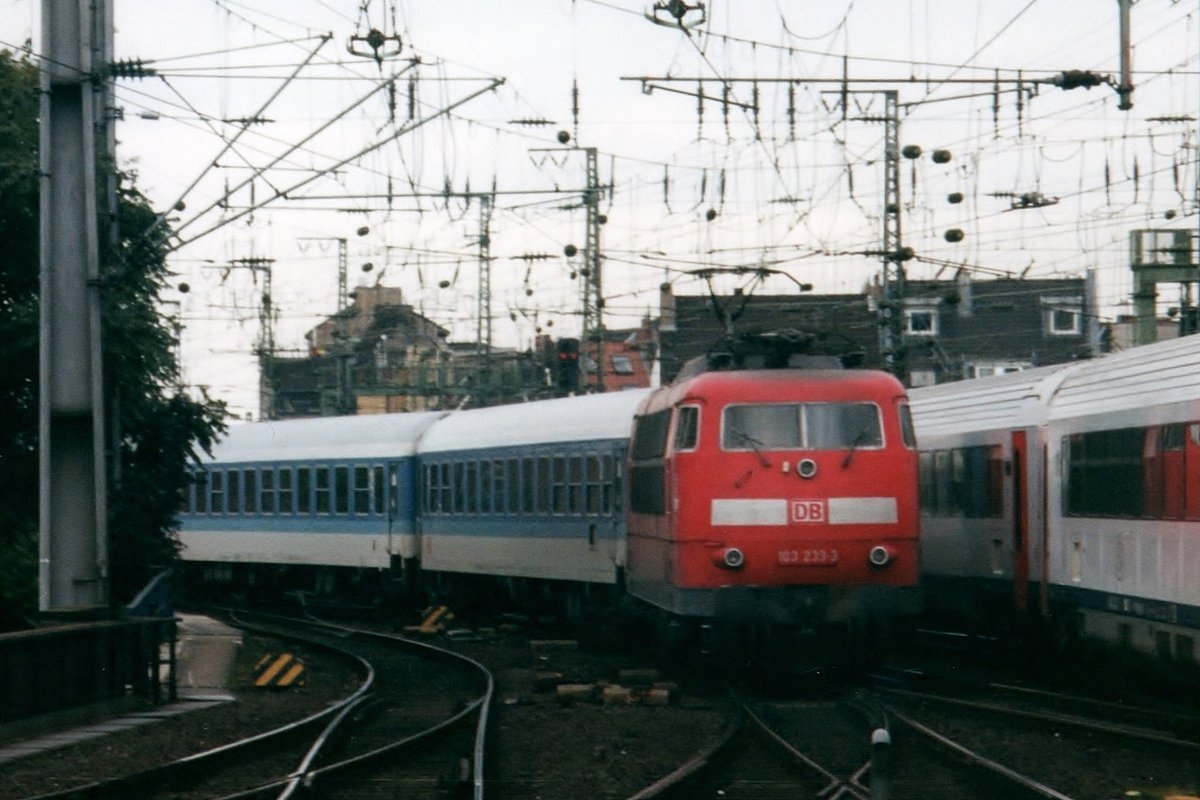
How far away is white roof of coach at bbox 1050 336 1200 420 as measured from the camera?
16.7 meters

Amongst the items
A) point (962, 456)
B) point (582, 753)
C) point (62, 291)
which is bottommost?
point (582, 753)

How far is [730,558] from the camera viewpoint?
19.3 metres

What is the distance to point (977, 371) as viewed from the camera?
72.6m

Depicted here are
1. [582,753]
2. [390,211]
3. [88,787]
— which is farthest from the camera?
[390,211]

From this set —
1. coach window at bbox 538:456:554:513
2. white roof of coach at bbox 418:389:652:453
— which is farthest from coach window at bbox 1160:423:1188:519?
coach window at bbox 538:456:554:513

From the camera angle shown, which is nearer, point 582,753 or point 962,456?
point 582,753

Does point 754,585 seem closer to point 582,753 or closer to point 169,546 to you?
point 582,753

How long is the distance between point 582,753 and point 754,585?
392cm

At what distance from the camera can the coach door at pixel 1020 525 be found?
74.1ft

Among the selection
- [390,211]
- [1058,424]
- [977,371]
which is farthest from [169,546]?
[977,371]

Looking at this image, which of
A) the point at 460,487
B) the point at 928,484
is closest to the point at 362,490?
the point at 460,487

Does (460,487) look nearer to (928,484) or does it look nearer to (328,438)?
(328,438)

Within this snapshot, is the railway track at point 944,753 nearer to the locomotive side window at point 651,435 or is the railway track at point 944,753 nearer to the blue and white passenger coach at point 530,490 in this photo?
the locomotive side window at point 651,435

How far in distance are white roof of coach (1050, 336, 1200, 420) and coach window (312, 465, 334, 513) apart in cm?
1959
